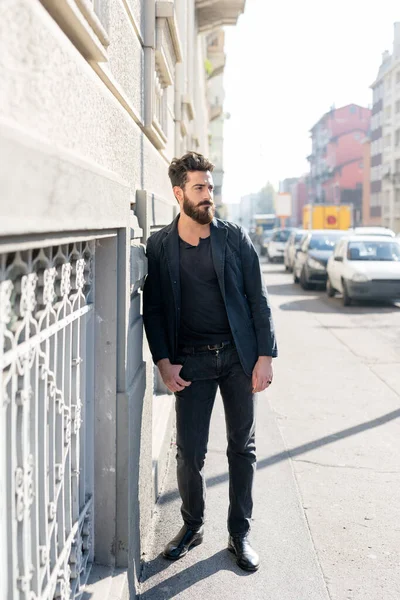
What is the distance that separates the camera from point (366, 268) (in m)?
16.0

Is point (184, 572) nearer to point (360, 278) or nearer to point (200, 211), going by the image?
point (200, 211)

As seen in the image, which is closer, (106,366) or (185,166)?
(106,366)

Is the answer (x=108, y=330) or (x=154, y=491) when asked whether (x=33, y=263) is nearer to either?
(x=108, y=330)

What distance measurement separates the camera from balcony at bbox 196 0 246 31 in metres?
14.4

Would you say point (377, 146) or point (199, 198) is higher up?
point (377, 146)

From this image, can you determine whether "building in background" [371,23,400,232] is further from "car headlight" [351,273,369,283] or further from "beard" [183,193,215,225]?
"beard" [183,193,215,225]

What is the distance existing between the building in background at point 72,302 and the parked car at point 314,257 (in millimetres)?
15795

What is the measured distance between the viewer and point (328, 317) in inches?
577

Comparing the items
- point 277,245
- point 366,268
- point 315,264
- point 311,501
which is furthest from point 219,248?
point 277,245

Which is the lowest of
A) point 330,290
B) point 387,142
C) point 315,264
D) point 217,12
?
point 330,290

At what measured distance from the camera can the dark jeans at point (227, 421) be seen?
148 inches

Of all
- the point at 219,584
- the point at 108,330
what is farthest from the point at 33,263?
the point at 219,584

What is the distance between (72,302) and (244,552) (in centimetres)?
181

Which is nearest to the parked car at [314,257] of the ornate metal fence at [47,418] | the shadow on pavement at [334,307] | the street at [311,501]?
the shadow on pavement at [334,307]
